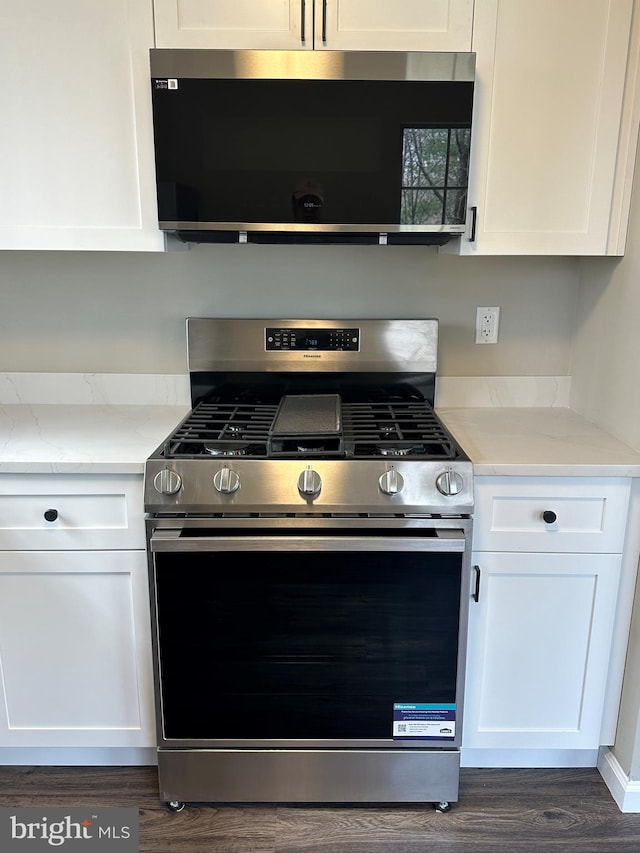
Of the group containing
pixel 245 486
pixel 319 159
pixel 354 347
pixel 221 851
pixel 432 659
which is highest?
pixel 319 159

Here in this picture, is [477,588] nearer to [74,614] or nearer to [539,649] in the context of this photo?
[539,649]

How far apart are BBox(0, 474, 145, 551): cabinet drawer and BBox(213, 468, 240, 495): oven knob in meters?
0.22

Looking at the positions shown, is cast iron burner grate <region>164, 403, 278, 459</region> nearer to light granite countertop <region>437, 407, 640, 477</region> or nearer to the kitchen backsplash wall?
the kitchen backsplash wall

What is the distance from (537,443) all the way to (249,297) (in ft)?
3.10

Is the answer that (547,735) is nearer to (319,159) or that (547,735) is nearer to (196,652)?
(196,652)

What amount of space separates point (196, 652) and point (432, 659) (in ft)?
1.84

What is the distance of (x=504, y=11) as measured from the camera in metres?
1.58

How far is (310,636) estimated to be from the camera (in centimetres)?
157

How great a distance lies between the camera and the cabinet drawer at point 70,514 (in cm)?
158

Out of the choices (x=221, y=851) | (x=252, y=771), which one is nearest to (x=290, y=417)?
(x=252, y=771)

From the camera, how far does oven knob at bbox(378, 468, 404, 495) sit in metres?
1.49

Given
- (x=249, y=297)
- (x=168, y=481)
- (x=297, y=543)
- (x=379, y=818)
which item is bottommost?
(x=379, y=818)

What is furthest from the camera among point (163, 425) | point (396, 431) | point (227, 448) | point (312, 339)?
point (312, 339)

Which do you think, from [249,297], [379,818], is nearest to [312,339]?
[249,297]
